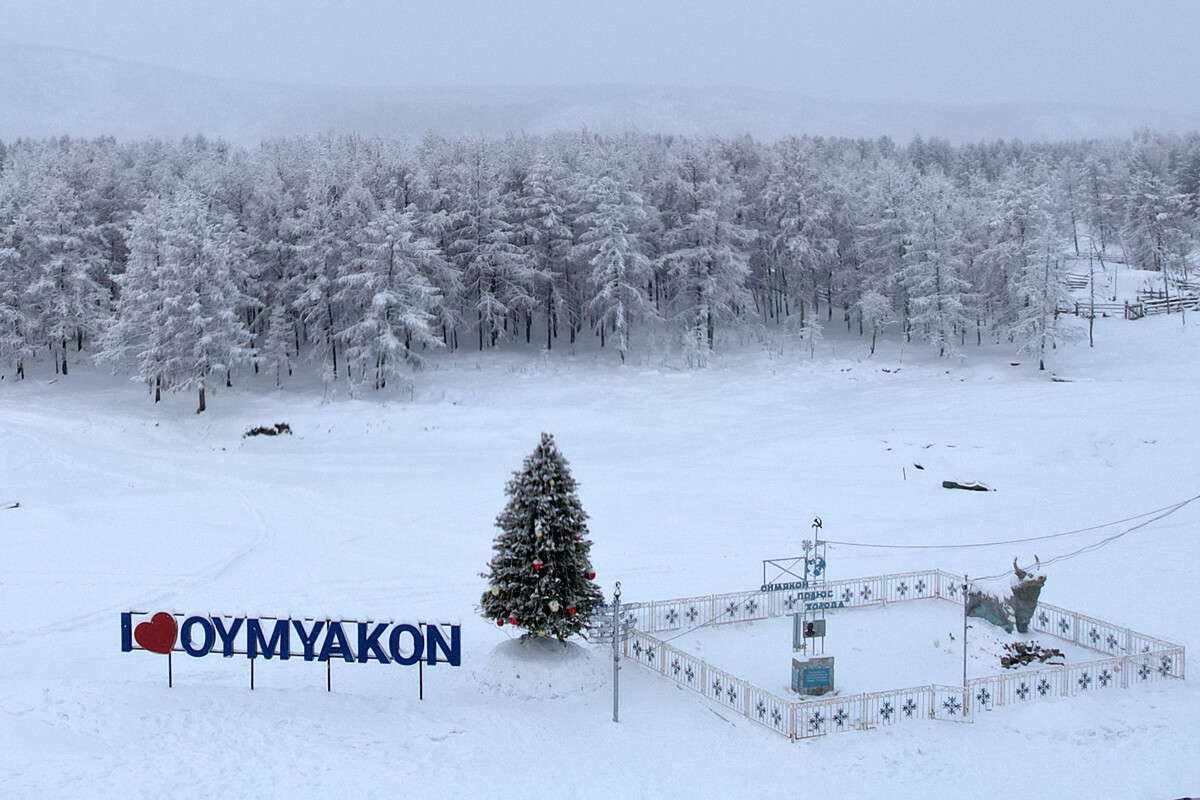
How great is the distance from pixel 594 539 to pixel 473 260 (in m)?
31.2

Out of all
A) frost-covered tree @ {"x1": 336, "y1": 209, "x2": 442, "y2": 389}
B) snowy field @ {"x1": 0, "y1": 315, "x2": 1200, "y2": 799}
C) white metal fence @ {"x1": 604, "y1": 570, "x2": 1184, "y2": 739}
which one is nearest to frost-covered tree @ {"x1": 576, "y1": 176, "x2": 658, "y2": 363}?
snowy field @ {"x1": 0, "y1": 315, "x2": 1200, "y2": 799}

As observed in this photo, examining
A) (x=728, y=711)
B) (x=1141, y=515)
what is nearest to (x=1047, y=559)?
(x=1141, y=515)

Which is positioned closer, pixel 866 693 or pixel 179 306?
pixel 866 693

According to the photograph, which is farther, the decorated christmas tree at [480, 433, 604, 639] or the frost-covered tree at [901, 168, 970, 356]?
the frost-covered tree at [901, 168, 970, 356]

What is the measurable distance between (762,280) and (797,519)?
1487 inches

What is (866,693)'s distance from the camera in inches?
713

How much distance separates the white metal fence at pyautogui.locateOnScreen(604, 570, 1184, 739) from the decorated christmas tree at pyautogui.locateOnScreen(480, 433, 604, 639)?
2.15 m

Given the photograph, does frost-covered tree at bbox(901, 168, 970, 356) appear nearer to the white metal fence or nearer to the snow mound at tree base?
the white metal fence

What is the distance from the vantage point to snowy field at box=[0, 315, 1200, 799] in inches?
642

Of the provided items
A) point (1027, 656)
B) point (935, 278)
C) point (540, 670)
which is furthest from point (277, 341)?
point (1027, 656)

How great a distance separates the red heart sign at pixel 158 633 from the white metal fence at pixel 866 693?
965 cm

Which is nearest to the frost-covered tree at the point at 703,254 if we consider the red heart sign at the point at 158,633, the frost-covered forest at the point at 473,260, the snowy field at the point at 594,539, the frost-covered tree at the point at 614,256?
the frost-covered forest at the point at 473,260

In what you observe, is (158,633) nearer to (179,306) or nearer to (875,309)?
(179,306)

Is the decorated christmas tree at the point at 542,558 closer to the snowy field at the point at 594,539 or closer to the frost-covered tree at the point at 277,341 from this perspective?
the snowy field at the point at 594,539
